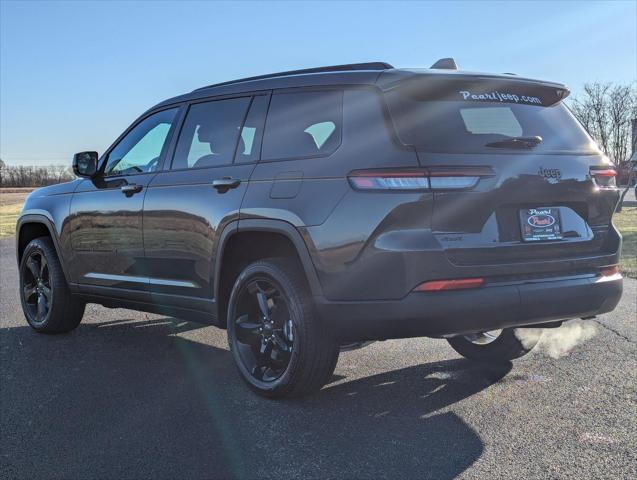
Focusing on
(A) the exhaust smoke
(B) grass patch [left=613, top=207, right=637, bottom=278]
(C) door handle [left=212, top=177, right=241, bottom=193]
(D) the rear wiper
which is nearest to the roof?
(D) the rear wiper

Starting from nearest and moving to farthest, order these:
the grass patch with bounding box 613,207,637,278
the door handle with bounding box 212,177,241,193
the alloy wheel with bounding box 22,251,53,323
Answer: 1. the door handle with bounding box 212,177,241,193
2. the alloy wheel with bounding box 22,251,53,323
3. the grass patch with bounding box 613,207,637,278

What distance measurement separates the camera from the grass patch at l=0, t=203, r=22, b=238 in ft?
66.5

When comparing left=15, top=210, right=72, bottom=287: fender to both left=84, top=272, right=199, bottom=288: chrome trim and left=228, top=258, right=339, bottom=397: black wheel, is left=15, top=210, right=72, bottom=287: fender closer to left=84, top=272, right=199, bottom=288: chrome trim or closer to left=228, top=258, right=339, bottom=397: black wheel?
left=84, top=272, right=199, bottom=288: chrome trim

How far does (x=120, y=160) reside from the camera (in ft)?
17.9

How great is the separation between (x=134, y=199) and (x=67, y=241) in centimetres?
114

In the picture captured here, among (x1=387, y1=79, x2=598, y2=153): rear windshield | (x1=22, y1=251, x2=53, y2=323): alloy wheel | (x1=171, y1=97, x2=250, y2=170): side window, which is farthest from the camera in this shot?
(x1=22, y1=251, x2=53, y2=323): alloy wheel

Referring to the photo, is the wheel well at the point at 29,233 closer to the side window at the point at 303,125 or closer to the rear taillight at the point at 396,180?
the side window at the point at 303,125

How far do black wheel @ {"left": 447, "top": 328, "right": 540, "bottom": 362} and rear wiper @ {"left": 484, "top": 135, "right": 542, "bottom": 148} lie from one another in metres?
1.47

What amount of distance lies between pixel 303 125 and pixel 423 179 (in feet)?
3.17

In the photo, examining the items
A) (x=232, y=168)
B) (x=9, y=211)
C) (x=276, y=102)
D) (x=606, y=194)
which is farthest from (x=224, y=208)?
(x=9, y=211)

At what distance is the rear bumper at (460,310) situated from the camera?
334 centimetres

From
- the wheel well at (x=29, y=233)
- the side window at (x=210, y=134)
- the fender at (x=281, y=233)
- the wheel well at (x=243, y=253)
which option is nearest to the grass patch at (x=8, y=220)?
the wheel well at (x=29, y=233)

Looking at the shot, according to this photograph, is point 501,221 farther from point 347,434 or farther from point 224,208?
point 224,208

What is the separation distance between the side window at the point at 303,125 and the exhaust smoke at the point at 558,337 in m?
1.95
